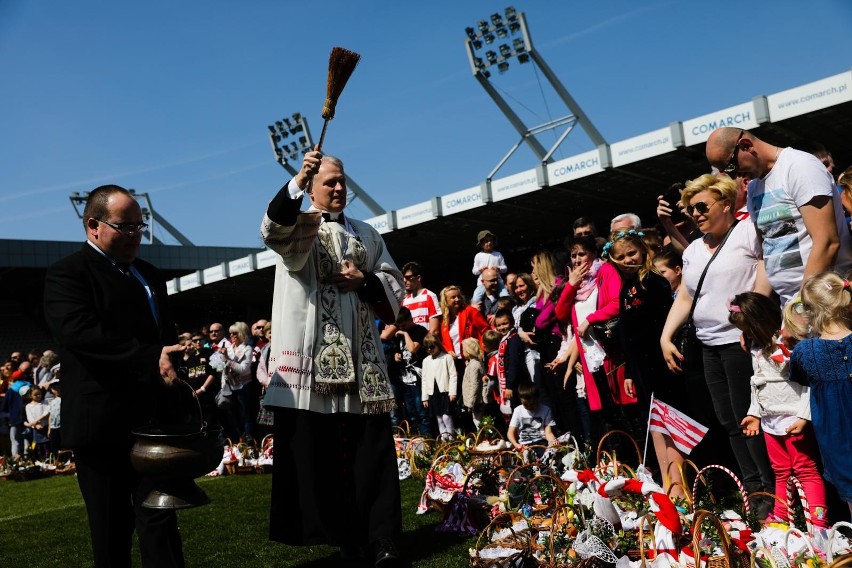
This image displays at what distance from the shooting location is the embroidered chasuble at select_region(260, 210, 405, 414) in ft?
15.5

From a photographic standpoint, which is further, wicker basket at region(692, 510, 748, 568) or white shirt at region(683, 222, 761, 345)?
white shirt at region(683, 222, 761, 345)

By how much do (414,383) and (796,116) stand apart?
786 cm

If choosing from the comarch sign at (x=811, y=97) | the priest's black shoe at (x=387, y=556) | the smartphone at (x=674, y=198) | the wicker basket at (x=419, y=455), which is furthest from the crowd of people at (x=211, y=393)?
the comarch sign at (x=811, y=97)

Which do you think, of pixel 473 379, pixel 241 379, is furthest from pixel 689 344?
pixel 241 379

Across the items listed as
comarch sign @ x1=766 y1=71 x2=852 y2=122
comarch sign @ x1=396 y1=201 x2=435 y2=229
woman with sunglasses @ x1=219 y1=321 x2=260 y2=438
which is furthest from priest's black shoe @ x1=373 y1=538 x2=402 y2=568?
comarch sign @ x1=396 y1=201 x2=435 y2=229

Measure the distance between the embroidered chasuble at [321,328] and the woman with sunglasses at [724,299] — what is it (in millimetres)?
1817

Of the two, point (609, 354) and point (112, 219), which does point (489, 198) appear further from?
point (112, 219)

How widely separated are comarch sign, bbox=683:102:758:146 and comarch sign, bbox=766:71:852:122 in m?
0.33

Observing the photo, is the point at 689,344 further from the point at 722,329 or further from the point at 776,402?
the point at 776,402

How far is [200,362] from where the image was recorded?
3986 mm

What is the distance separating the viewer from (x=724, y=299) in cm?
491

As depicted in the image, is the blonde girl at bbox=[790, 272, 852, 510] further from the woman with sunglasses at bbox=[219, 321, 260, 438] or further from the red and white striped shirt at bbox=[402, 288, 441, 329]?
the woman with sunglasses at bbox=[219, 321, 260, 438]

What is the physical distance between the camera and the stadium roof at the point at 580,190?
13984mm

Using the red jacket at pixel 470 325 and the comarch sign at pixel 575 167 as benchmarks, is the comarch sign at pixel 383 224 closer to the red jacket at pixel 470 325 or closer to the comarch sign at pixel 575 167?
the comarch sign at pixel 575 167
